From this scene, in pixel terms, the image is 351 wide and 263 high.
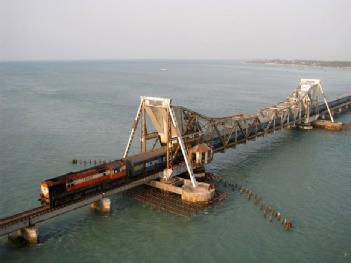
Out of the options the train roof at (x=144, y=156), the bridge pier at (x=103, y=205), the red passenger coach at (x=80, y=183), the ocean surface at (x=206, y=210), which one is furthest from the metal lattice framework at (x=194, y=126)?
the bridge pier at (x=103, y=205)

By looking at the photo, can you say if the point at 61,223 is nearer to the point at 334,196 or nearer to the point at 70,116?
the point at 334,196

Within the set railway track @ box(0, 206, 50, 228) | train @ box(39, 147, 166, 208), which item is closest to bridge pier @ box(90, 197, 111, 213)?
train @ box(39, 147, 166, 208)

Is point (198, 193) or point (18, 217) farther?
point (198, 193)

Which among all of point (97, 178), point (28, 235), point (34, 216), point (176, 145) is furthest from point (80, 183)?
point (176, 145)

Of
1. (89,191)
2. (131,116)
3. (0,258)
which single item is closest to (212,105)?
(131,116)

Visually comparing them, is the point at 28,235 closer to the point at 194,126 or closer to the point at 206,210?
the point at 206,210

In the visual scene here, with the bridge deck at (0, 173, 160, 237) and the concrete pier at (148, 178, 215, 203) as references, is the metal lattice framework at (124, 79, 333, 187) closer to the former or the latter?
the concrete pier at (148, 178, 215, 203)
